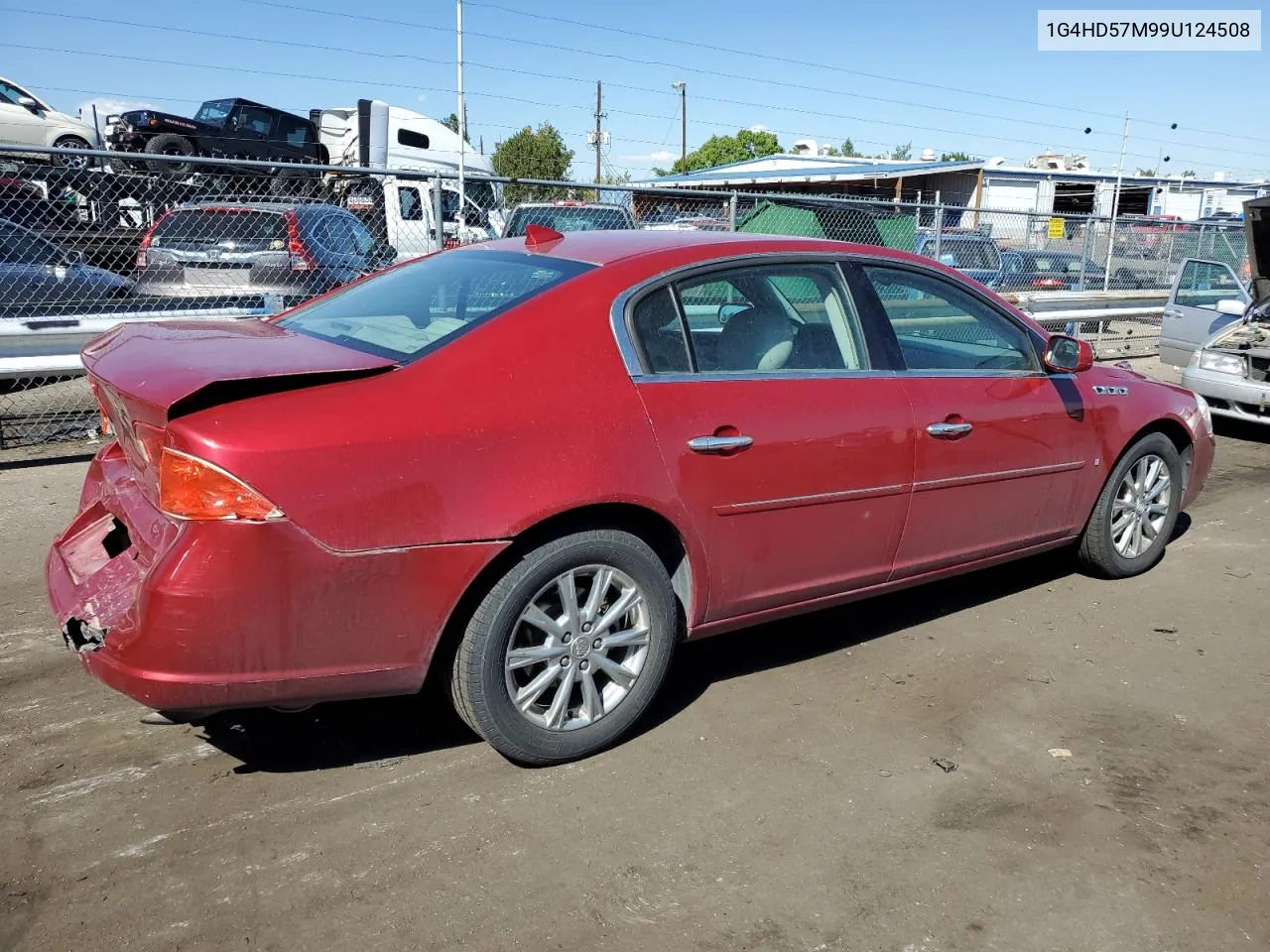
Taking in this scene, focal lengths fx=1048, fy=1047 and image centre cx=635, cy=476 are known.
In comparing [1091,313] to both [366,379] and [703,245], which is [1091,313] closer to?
[703,245]

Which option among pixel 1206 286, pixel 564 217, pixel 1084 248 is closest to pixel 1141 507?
pixel 1206 286

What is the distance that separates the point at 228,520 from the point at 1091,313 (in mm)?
12155

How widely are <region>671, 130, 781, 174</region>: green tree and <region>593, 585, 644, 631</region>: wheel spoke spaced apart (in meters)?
69.1

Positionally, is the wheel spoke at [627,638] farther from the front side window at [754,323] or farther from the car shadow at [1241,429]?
the car shadow at [1241,429]

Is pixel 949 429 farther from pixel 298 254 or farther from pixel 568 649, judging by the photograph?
pixel 298 254

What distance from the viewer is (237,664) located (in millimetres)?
2680

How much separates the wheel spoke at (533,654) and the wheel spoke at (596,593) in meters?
0.12

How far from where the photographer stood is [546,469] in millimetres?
2986

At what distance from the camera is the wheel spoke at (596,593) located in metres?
3.17

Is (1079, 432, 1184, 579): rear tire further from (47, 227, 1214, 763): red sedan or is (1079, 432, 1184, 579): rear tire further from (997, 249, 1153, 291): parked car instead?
(997, 249, 1153, 291): parked car

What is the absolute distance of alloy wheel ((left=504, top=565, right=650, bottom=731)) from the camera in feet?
10.2

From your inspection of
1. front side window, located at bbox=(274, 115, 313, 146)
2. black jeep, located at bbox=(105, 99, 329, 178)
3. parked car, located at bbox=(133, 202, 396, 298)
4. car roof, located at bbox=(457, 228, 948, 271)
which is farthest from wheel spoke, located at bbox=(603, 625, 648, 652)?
front side window, located at bbox=(274, 115, 313, 146)

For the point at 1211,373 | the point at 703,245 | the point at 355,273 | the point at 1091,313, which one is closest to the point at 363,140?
the point at 355,273

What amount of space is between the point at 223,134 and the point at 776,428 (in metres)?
18.6
